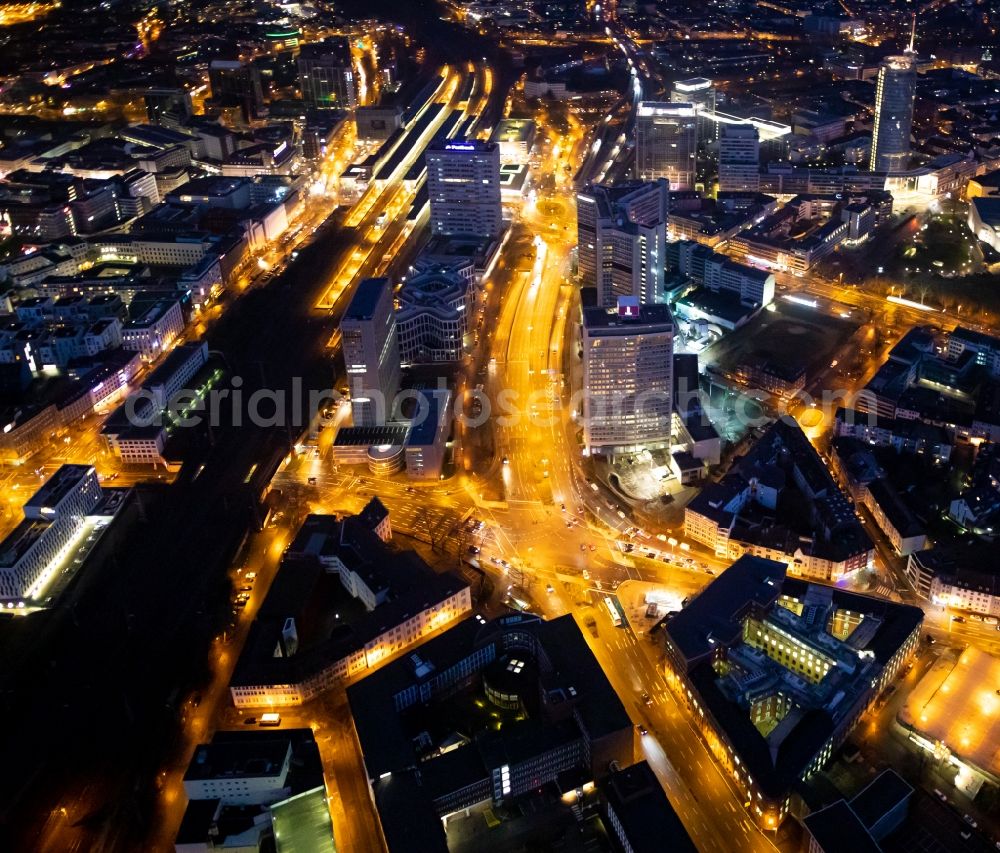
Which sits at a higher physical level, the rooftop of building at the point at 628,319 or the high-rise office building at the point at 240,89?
the high-rise office building at the point at 240,89

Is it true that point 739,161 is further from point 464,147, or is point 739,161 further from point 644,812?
point 644,812

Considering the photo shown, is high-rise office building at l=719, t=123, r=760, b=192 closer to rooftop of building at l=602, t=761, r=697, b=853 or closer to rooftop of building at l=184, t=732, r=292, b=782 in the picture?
rooftop of building at l=602, t=761, r=697, b=853

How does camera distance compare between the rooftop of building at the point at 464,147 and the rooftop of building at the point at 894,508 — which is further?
the rooftop of building at the point at 464,147

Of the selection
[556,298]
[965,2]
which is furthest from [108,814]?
[965,2]

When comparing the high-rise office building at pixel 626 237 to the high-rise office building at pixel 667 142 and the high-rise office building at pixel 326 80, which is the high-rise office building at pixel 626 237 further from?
the high-rise office building at pixel 326 80

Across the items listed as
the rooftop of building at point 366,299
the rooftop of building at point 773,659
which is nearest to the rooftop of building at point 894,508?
the rooftop of building at point 773,659

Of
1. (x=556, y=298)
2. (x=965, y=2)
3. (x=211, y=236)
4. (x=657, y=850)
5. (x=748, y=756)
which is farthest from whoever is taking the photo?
(x=965, y=2)

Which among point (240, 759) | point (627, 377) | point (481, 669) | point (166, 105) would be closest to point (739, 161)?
point (627, 377)

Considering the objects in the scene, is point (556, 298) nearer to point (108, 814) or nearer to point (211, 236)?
point (211, 236)
